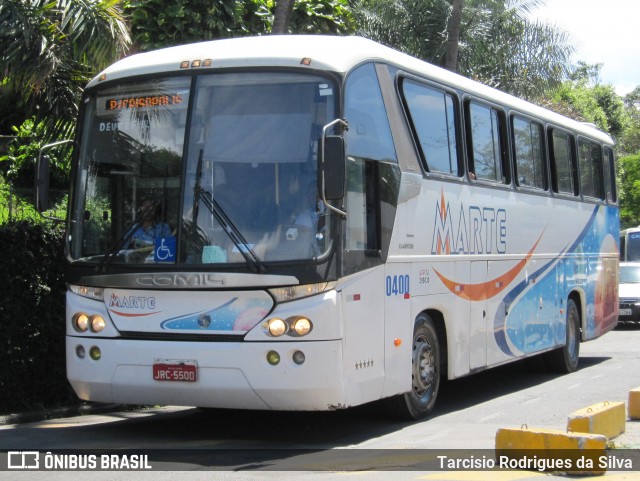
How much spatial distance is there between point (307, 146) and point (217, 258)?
1.23 meters

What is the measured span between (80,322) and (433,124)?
4340 millimetres

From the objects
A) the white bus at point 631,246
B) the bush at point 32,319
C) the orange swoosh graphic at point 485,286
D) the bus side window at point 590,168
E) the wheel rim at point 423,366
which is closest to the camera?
the wheel rim at point 423,366

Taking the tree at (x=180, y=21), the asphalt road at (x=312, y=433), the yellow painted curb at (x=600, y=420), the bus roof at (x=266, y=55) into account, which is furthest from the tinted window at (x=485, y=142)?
the tree at (x=180, y=21)

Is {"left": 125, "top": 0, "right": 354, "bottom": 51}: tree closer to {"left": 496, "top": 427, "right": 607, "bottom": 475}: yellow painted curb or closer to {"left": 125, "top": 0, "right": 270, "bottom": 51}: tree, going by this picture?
{"left": 125, "top": 0, "right": 270, "bottom": 51}: tree

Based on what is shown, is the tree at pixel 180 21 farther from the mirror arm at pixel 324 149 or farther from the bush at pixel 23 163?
the mirror arm at pixel 324 149

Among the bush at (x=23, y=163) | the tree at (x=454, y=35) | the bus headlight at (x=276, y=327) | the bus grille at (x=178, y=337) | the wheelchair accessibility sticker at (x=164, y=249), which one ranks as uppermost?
the tree at (x=454, y=35)

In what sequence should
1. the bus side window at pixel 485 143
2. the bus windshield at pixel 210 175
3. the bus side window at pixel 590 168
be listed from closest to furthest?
1. the bus windshield at pixel 210 175
2. the bus side window at pixel 485 143
3. the bus side window at pixel 590 168

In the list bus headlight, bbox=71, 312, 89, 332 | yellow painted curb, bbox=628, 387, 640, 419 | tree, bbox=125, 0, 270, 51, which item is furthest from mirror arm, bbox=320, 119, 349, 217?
tree, bbox=125, 0, 270, 51

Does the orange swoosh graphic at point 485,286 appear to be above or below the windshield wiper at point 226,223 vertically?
below

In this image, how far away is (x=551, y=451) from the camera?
7.68 m

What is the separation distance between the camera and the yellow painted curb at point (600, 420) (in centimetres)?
830

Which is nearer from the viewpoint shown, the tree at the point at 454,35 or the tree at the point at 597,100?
the tree at the point at 454,35

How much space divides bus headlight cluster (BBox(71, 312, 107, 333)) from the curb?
187 centimetres

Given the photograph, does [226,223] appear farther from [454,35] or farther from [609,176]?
[454,35]
